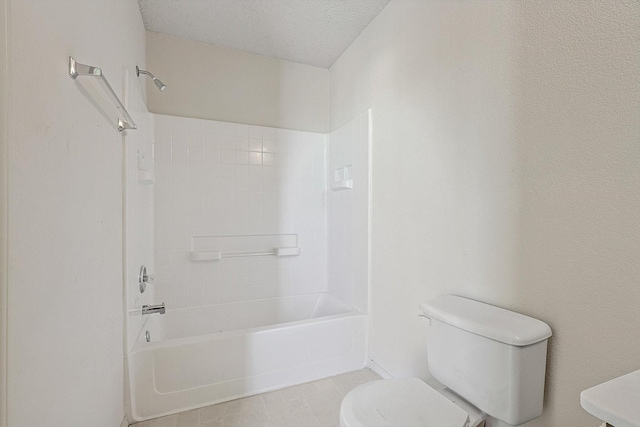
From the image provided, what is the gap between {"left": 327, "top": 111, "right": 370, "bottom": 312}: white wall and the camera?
2195mm

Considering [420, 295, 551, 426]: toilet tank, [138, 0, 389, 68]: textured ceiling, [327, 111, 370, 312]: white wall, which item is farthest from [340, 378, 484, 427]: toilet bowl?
[138, 0, 389, 68]: textured ceiling

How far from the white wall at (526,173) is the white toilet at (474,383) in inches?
4.1

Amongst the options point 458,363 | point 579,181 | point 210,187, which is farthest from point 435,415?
point 210,187

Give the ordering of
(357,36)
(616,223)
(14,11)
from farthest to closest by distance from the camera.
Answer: (357,36) < (616,223) < (14,11)

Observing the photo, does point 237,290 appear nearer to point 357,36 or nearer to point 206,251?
point 206,251

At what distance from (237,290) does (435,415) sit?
1.88 m

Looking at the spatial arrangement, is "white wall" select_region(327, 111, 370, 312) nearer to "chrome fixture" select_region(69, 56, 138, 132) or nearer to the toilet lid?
the toilet lid

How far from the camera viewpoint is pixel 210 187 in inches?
96.7

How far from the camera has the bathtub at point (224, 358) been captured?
1632 mm

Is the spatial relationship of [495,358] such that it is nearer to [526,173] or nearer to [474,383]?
[474,383]

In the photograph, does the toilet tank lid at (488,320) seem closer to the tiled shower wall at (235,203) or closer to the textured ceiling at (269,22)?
the tiled shower wall at (235,203)

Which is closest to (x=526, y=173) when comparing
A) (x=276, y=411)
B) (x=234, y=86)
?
(x=276, y=411)

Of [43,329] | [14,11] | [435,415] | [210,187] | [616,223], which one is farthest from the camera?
[210,187]

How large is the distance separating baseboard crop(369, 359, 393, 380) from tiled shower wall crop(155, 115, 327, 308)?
878mm
